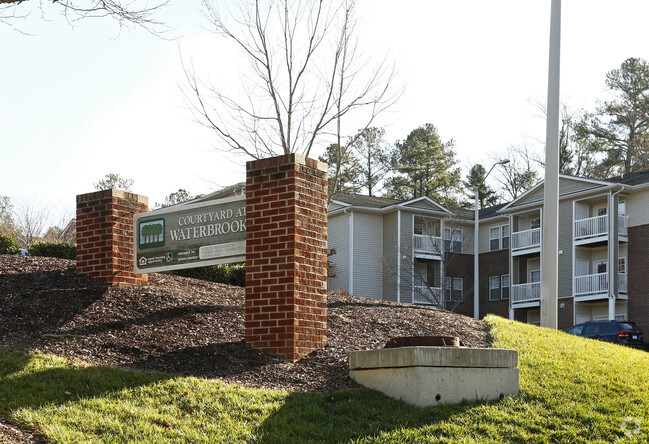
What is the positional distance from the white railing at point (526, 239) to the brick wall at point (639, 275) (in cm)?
458

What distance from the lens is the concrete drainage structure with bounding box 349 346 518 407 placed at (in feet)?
25.0

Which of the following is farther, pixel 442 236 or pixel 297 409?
pixel 442 236

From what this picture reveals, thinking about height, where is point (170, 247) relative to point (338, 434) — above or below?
above

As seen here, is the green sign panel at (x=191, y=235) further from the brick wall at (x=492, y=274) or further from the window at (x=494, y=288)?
the window at (x=494, y=288)

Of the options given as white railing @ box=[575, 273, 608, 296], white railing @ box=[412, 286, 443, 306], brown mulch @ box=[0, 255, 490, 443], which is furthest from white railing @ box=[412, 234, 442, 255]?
brown mulch @ box=[0, 255, 490, 443]

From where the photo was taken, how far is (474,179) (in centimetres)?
5831

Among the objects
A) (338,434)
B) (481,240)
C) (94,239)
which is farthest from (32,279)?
(481,240)

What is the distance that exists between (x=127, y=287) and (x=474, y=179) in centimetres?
4988

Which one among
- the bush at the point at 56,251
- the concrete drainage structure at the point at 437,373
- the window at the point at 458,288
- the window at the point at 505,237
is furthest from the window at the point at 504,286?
the concrete drainage structure at the point at 437,373

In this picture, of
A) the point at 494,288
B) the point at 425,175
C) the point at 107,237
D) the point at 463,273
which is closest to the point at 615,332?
the point at 494,288

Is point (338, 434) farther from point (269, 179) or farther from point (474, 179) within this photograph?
point (474, 179)

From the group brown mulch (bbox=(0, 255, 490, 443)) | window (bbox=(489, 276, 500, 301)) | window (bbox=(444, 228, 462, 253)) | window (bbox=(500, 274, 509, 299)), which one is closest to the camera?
brown mulch (bbox=(0, 255, 490, 443))

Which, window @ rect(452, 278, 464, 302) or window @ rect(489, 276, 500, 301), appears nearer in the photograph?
window @ rect(489, 276, 500, 301)

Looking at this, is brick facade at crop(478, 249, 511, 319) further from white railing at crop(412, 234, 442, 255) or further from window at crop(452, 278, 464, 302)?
white railing at crop(412, 234, 442, 255)
